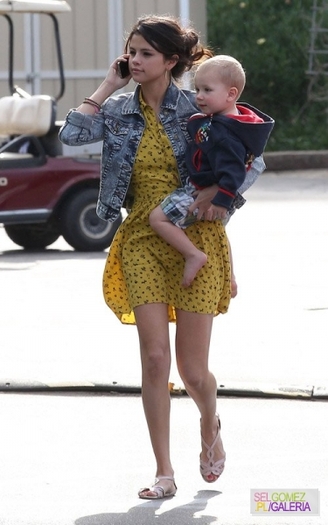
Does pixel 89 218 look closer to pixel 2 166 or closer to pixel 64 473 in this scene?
pixel 2 166

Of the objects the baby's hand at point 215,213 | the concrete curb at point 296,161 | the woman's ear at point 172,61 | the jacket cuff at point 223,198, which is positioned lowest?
the concrete curb at point 296,161

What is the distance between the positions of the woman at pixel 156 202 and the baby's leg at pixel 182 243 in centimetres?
7

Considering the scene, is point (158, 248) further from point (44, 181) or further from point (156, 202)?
point (44, 181)

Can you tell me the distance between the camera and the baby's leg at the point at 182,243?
4738 millimetres

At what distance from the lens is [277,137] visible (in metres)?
24.5

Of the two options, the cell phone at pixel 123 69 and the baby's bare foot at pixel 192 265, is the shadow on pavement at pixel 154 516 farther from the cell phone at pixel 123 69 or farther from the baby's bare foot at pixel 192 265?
the cell phone at pixel 123 69

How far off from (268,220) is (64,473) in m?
9.43

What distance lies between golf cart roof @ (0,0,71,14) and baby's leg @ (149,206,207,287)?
341 inches

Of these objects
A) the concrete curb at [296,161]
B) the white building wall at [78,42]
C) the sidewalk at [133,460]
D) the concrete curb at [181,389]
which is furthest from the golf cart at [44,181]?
the concrete curb at [296,161]

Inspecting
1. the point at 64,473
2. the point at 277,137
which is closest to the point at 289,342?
the point at 64,473

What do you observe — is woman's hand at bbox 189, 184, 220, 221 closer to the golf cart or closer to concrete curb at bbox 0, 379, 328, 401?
concrete curb at bbox 0, 379, 328, 401

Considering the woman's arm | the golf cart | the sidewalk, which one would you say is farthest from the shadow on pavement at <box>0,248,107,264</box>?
the woman's arm

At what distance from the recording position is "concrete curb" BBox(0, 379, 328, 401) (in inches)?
253

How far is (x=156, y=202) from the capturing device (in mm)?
4832
